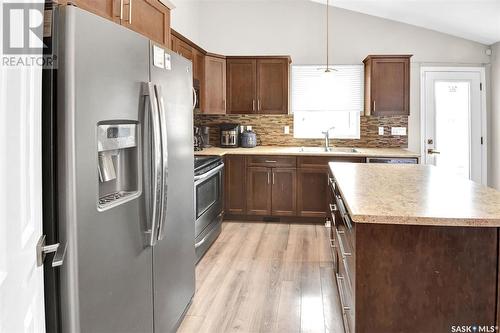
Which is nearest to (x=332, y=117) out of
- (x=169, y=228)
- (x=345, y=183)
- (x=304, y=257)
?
(x=304, y=257)

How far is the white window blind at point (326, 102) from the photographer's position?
5539 millimetres

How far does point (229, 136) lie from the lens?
18.2 ft

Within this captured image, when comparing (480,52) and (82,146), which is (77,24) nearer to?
(82,146)

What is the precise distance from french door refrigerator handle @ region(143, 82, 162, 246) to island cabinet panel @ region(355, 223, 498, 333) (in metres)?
0.88

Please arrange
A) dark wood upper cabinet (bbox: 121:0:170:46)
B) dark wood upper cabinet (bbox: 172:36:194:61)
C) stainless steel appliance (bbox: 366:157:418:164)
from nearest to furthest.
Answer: dark wood upper cabinet (bbox: 121:0:170:46)
dark wood upper cabinet (bbox: 172:36:194:61)
stainless steel appliance (bbox: 366:157:418:164)

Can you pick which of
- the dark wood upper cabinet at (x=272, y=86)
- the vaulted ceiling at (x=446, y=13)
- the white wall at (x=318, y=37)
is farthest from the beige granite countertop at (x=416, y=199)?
the white wall at (x=318, y=37)

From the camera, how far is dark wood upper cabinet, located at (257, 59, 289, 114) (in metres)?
5.30

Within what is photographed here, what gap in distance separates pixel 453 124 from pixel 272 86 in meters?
2.45

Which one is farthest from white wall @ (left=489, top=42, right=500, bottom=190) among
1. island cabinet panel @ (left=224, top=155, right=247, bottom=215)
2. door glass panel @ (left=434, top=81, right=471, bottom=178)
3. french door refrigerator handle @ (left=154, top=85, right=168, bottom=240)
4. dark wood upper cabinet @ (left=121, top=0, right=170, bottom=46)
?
french door refrigerator handle @ (left=154, top=85, right=168, bottom=240)

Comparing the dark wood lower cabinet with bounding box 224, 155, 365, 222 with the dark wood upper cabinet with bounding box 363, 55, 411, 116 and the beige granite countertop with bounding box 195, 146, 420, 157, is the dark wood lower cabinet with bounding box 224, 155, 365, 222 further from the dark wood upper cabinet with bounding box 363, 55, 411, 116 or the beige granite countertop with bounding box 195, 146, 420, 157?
the dark wood upper cabinet with bounding box 363, 55, 411, 116

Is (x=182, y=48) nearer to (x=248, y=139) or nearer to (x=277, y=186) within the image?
(x=248, y=139)

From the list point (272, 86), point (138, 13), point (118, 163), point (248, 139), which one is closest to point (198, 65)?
point (272, 86)

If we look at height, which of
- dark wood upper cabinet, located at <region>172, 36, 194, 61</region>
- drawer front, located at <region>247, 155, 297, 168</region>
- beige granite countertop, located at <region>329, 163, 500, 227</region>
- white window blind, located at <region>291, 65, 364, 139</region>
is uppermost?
dark wood upper cabinet, located at <region>172, 36, 194, 61</region>

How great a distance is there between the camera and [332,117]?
573 cm
